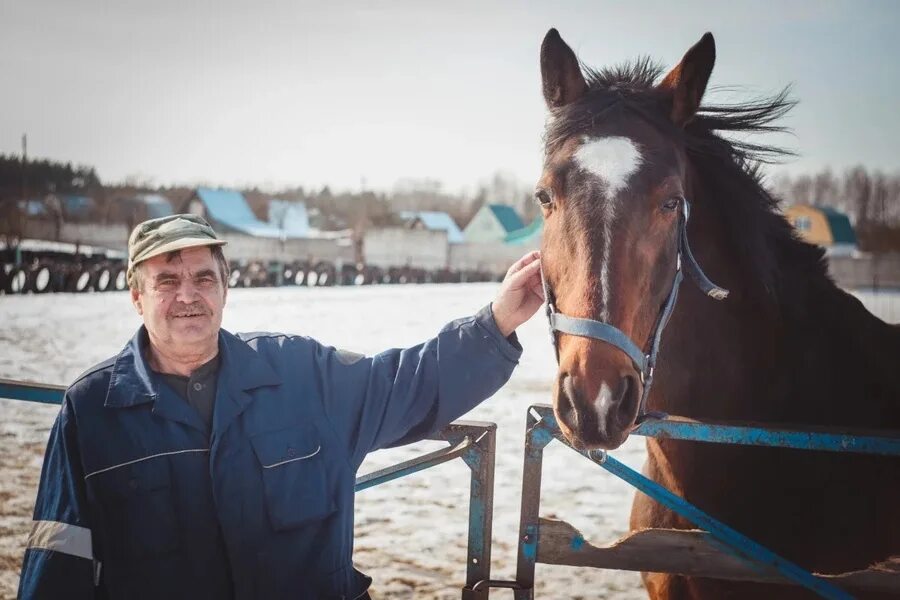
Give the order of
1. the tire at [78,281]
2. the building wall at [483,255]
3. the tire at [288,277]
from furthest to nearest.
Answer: the building wall at [483,255], the tire at [288,277], the tire at [78,281]

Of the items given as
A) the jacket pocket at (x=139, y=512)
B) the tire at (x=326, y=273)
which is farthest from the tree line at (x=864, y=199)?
the jacket pocket at (x=139, y=512)

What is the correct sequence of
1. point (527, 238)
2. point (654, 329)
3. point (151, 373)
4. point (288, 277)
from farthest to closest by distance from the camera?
point (527, 238) < point (288, 277) < point (151, 373) < point (654, 329)

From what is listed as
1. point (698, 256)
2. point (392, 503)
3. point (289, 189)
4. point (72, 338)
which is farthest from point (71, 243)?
point (698, 256)

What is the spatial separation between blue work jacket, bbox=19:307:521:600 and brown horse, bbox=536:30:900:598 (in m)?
0.93

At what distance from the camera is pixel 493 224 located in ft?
231

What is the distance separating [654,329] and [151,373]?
1507 millimetres

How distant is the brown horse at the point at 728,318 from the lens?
1.93 metres

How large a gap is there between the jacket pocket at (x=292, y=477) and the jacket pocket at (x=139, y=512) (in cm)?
28

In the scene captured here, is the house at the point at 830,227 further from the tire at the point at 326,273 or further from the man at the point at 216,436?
the man at the point at 216,436

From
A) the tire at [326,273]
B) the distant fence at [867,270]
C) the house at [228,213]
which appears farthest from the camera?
the house at [228,213]

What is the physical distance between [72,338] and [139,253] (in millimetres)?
11949

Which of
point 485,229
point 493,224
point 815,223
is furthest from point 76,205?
point 815,223

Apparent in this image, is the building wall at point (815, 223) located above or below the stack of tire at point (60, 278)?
above

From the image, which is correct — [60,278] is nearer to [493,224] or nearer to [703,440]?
[703,440]
